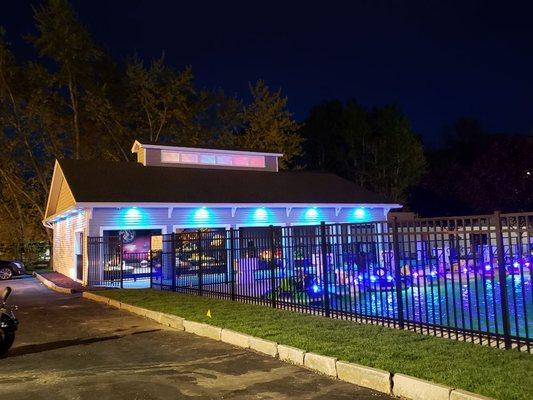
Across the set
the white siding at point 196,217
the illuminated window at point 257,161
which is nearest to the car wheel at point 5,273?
the white siding at point 196,217

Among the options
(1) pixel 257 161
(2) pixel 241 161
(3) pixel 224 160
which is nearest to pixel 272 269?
(3) pixel 224 160

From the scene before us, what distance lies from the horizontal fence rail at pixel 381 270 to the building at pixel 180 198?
17.7 ft

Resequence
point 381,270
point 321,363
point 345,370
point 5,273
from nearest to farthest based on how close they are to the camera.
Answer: point 345,370, point 321,363, point 381,270, point 5,273

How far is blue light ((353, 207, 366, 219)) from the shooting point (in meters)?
28.4

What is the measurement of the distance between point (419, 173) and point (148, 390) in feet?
165

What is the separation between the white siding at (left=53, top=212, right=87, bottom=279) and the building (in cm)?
5

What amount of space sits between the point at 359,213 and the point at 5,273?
63.6 feet

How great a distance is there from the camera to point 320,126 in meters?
58.2

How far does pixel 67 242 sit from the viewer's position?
27.0m

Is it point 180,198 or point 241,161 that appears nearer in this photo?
point 180,198

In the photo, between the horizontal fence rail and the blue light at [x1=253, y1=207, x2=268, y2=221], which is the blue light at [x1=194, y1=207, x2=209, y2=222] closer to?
the blue light at [x1=253, y1=207, x2=268, y2=221]

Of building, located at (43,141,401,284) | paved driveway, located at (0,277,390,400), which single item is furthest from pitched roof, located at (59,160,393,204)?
paved driveway, located at (0,277,390,400)

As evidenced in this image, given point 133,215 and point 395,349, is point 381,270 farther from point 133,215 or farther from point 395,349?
point 133,215

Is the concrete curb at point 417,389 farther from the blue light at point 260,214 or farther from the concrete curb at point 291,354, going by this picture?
the blue light at point 260,214
